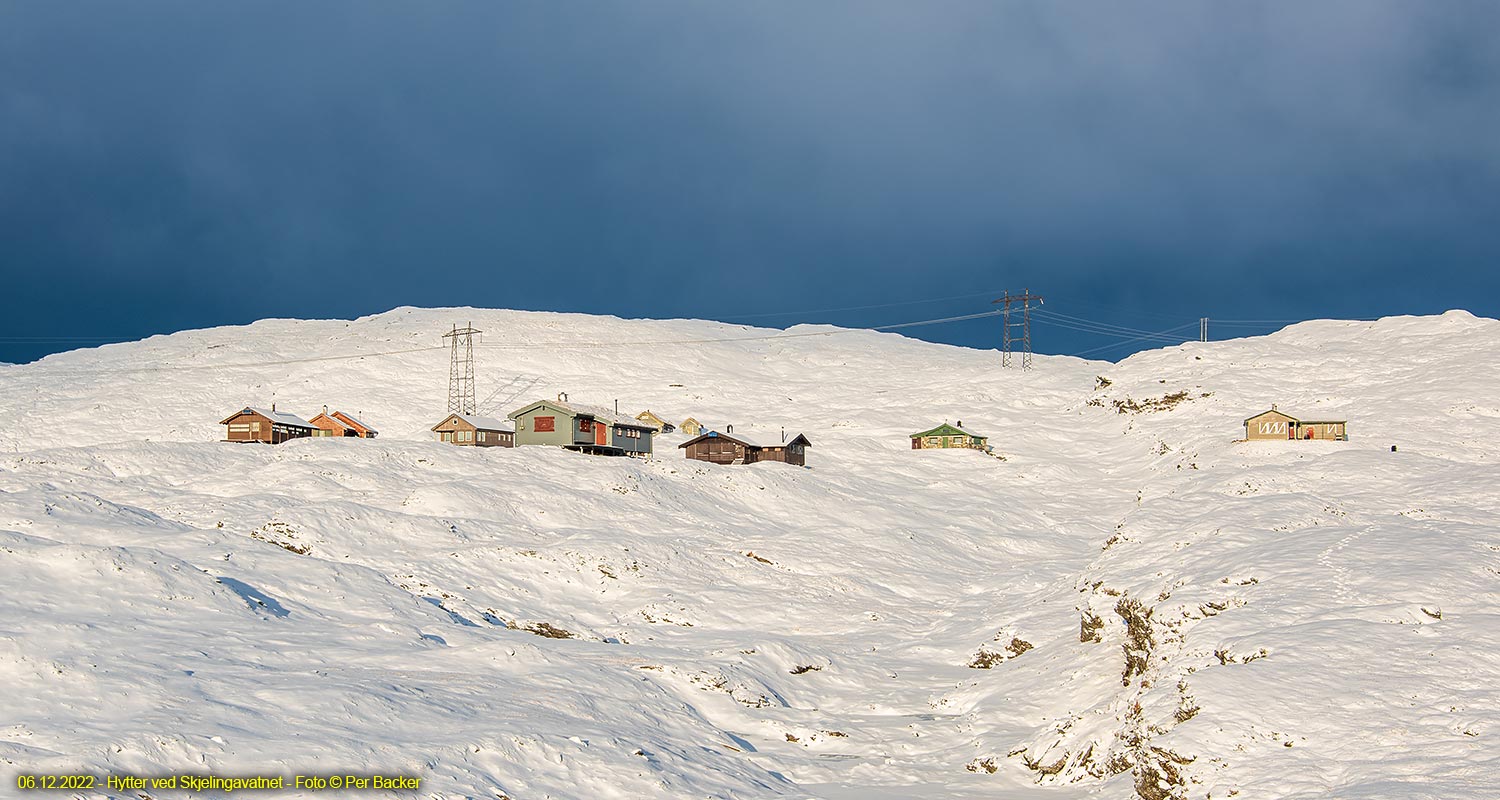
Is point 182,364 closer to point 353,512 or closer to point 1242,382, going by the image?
point 353,512

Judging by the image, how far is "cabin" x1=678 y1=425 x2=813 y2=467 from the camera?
4085 inches

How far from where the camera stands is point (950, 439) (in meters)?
113

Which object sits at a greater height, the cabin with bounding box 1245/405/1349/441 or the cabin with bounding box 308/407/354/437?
the cabin with bounding box 1245/405/1349/441

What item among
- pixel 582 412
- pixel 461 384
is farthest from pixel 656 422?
pixel 461 384

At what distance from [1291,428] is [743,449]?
163ft

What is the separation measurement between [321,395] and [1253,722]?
132 m

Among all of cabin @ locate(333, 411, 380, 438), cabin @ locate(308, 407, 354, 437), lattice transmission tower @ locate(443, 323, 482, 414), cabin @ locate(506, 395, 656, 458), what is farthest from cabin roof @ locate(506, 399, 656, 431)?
cabin @ locate(308, 407, 354, 437)

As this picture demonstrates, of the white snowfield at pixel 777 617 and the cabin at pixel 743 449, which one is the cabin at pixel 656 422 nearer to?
the cabin at pixel 743 449

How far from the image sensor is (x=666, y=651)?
46.1 metres

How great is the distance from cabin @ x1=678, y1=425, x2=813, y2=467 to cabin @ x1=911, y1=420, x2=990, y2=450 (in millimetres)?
14383

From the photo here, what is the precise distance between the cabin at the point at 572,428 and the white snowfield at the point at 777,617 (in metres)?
12.8

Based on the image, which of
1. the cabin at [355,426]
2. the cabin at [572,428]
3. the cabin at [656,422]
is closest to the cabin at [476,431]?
the cabin at [572,428]

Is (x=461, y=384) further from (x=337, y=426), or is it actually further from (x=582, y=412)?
(x=582, y=412)

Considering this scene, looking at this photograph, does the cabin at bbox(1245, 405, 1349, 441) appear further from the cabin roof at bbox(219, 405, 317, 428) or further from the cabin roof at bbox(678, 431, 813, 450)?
the cabin roof at bbox(219, 405, 317, 428)
